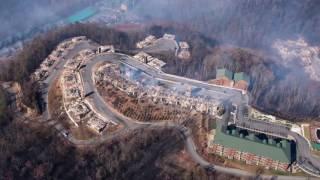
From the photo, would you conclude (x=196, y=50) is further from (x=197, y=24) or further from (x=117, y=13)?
(x=117, y=13)

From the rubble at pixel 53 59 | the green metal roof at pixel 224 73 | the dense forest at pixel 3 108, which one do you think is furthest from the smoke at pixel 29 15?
the green metal roof at pixel 224 73

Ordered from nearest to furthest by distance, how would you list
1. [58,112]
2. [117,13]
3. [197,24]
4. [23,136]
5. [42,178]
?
1. [42,178]
2. [23,136]
3. [58,112]
4. [197,24]
5. [117,13]

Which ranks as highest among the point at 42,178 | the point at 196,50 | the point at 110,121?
the point at 196,50

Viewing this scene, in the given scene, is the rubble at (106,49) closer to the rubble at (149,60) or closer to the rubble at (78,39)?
the rubble at (149,60)

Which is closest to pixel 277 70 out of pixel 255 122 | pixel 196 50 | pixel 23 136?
pixel 196 50

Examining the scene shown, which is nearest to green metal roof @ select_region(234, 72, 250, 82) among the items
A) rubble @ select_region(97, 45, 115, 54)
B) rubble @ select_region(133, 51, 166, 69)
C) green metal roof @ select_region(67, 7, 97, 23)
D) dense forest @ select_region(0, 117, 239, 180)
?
rubble @ select_region(133, 51, 166, 69)

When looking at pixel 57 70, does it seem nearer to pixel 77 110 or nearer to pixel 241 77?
pixel 77 110

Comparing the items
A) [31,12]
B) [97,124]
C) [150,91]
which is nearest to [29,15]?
[31,12]
